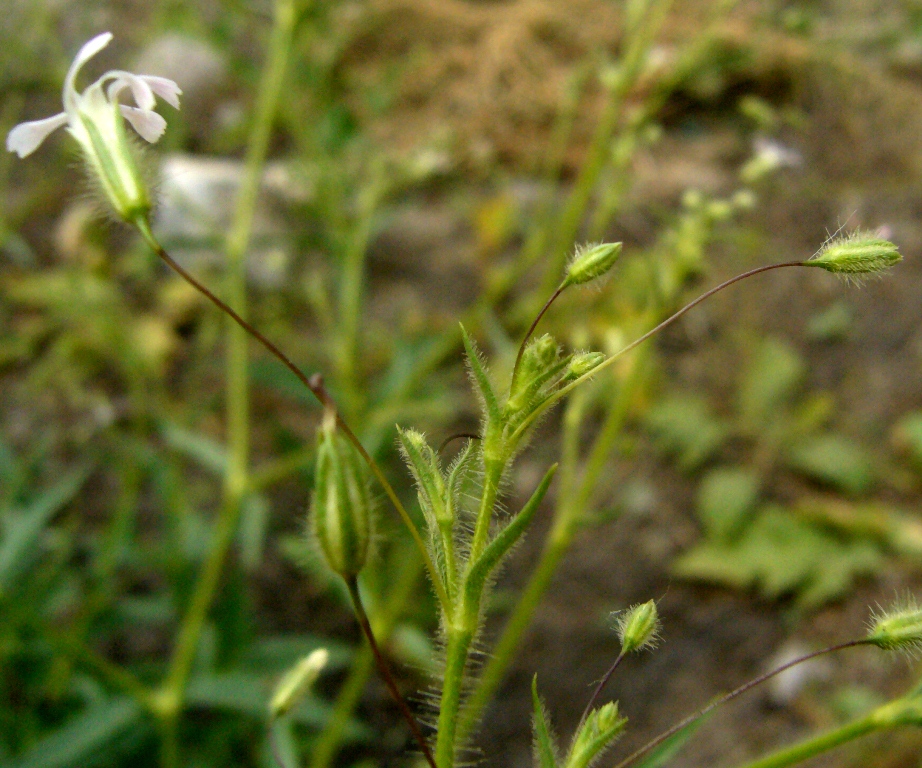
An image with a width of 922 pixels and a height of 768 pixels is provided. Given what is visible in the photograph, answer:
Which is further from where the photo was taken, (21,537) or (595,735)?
(21,537)

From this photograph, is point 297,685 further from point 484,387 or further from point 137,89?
point 137,89

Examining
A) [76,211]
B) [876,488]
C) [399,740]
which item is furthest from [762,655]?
[76,211]

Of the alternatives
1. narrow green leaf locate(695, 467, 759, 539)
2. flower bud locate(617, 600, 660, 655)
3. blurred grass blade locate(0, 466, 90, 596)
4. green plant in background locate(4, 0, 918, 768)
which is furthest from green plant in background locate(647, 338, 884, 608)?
flower bud locate(617, 600, 660, 655)

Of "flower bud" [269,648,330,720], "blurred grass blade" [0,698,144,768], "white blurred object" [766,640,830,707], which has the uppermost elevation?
"flower bud" [269,648,330,720]

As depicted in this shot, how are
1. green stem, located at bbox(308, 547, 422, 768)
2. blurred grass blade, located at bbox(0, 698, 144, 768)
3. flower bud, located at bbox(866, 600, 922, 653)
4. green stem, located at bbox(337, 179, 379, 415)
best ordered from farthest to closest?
green stem, located at bbox(337, 179, 379, 415) < green stem, located at bbox(308, 547, 422, 768) < blurred grass blade, located at bbox(0, 698, 144, 768) < flower bud, located at bbox(866, 600, 922, 653)

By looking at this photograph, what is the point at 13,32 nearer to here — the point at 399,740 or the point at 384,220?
the point at 384,220

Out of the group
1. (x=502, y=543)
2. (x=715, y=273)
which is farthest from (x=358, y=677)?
(x=715, y=273)

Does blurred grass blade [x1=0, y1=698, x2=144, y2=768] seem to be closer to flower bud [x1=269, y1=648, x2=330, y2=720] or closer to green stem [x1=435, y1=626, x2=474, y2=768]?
flower bud [x1=269, y1=648, x2=330, y2=720]
